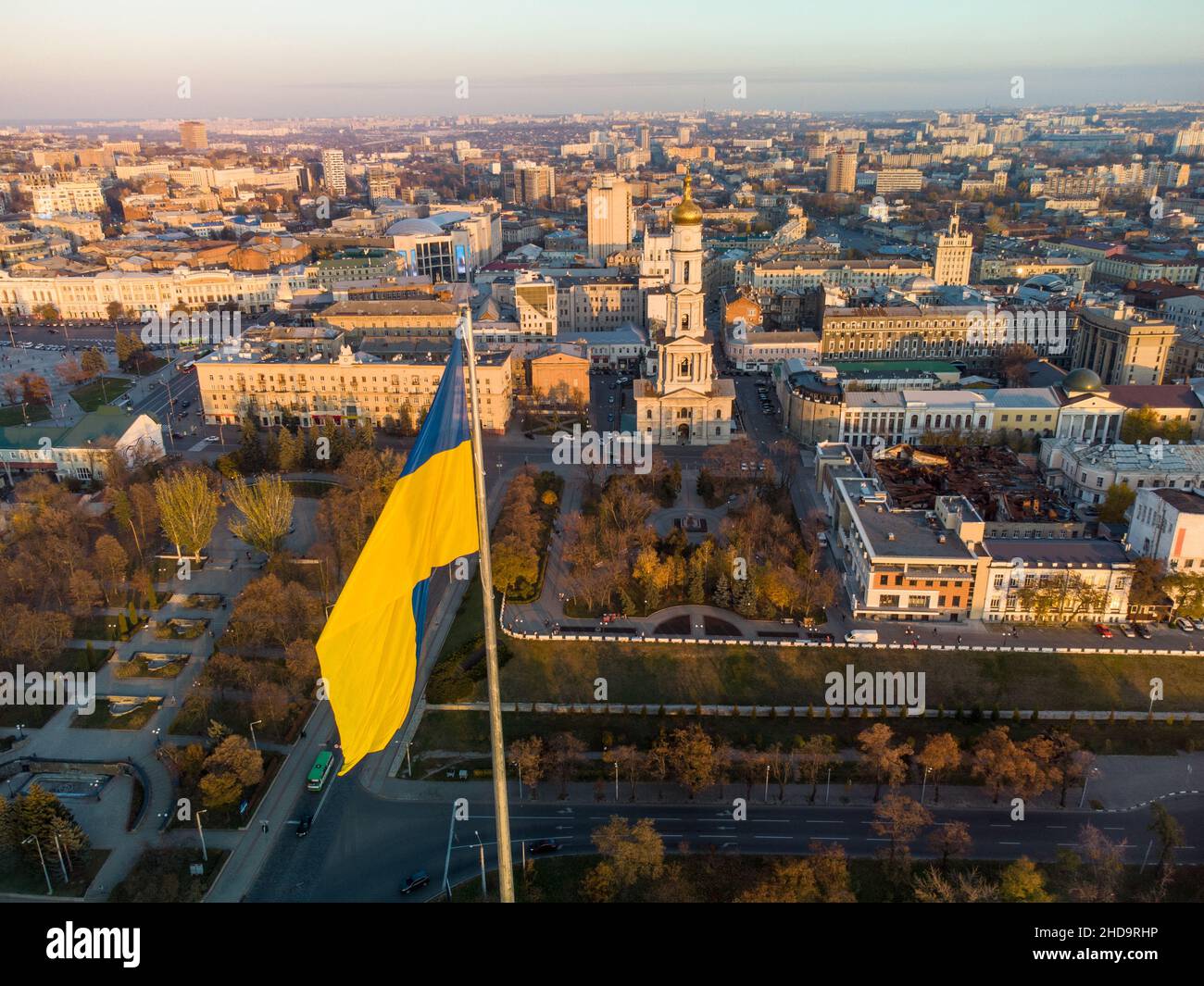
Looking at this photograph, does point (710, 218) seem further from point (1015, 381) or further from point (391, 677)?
point (391, 677)

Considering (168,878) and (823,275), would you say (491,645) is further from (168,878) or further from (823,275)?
(823,275)

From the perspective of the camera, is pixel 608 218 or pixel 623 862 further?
pixel 608 218

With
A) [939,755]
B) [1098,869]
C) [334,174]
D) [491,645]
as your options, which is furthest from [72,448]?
[334,174]

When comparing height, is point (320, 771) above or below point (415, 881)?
above

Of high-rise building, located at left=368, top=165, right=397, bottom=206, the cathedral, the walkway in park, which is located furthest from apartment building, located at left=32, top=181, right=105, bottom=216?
the walkway in park

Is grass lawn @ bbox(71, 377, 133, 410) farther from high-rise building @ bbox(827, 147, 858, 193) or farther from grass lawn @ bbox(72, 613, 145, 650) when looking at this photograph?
high-rise building @ bbox(827, 147, 858, 193)

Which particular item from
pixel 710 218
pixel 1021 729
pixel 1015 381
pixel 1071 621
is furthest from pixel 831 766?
pixel 710 218
